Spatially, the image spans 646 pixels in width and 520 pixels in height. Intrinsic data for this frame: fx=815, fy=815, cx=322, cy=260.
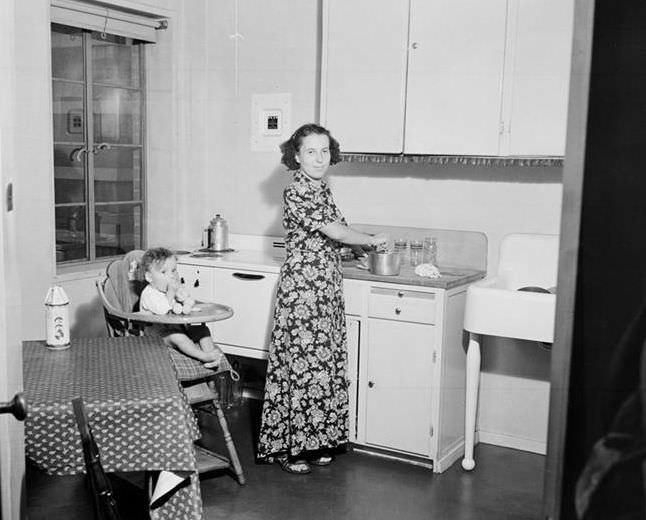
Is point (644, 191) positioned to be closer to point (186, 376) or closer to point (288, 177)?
point (186, 376)

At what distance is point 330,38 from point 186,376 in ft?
6.14

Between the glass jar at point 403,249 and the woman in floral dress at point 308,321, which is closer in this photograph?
the woman in floral dress at point 308,321

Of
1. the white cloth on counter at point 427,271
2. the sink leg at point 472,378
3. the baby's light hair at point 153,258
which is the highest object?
the baby's light hair at point 153,258

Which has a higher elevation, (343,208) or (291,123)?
(291,123)

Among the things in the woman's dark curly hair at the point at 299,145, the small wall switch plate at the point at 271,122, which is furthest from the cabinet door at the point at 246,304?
the small wall switch plate at the point at 271,122

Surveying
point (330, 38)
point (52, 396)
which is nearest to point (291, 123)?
point (330, 38)

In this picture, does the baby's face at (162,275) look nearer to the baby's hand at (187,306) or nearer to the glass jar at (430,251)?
the baby's hand at (187,306)

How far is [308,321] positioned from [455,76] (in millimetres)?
1331

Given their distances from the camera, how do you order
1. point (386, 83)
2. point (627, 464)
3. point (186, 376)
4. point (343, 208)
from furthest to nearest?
point (343, 208), point (386, 83), point (186, 376), point (627, 464)

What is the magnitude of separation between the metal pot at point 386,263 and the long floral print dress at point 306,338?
218mm

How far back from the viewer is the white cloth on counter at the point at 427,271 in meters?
3.85

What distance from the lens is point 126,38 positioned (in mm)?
4828

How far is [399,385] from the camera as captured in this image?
388 cm

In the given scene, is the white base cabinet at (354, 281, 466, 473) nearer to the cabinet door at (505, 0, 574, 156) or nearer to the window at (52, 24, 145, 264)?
the cabinet door at (505, 0, 574, 156)
